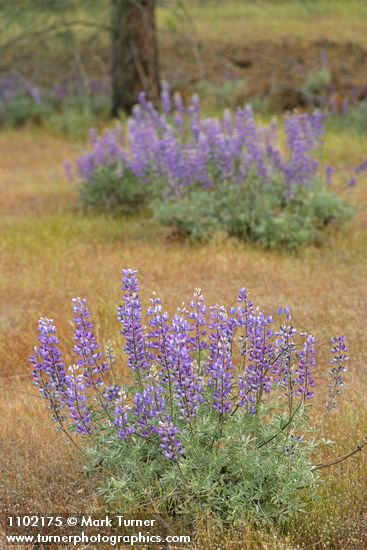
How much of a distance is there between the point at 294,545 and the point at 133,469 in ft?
2.30

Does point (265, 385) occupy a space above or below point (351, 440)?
above

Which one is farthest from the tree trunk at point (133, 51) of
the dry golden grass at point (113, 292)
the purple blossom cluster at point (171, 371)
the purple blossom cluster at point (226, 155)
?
the purple blossom cluster at point (171, 371)

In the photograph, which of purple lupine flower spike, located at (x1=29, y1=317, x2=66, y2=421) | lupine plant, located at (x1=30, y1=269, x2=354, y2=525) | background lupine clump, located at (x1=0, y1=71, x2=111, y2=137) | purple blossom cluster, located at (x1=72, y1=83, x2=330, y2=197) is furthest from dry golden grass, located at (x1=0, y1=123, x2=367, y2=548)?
background lupine clump, located at (x1=0, y1=71, x2=111, y2=137)

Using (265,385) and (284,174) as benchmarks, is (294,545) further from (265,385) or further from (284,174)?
(284,174)

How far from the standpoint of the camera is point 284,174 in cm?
827

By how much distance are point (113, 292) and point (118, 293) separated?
0.05 m

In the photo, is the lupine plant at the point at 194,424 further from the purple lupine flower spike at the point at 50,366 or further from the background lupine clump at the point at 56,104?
the background lupine clump at the point at 56,104

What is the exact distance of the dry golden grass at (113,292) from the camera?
3.75m

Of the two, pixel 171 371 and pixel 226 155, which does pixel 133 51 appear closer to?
pixel 226 155

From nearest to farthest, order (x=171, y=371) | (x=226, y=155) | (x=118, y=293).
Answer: (x=171, y=371) → (x=118, y=293) → (x=226, y=155)

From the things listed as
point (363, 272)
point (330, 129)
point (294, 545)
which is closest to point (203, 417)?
point (294, 545)

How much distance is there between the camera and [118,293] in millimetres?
6578

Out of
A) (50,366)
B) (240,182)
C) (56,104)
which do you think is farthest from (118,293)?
(56,104)

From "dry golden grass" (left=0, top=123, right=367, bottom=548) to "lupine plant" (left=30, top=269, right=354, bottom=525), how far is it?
0.18 metres
